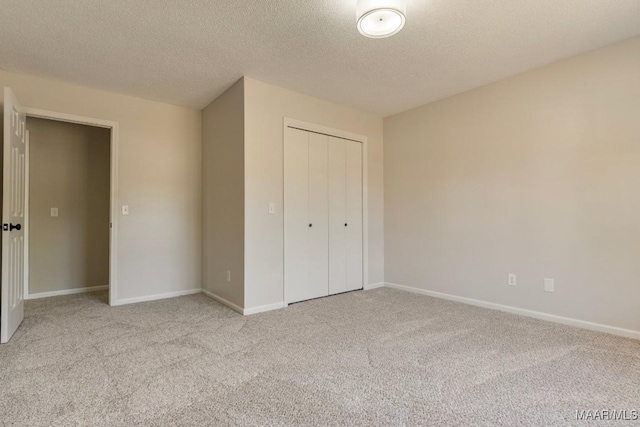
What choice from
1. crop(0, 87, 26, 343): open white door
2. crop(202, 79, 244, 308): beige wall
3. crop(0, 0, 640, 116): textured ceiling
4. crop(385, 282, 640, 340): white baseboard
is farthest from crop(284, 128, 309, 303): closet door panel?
crop(0, 87, 26, 343): open white door

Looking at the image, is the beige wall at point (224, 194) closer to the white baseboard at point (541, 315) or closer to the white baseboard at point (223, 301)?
the white baseboard at point (223, 301)

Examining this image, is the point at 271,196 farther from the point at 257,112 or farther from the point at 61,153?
the point at 61,153

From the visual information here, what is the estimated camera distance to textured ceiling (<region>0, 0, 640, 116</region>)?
7.16ft

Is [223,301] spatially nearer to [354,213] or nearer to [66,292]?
[354,213]

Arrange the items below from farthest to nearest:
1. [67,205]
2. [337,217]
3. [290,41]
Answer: [67,205], [337,217], [290,41]

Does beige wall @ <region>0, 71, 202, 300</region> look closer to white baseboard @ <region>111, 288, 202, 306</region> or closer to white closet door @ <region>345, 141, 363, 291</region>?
white baseboard @ <region>111, 288, 202, 306</region>

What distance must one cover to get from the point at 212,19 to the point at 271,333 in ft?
7.88

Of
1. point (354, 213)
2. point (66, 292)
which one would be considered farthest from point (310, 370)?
point (66, 292)

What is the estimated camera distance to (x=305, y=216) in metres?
3.76

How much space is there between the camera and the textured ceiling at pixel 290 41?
2182 millimetres

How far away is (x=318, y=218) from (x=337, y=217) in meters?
0.31

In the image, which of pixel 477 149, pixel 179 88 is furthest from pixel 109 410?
pixel 477 149

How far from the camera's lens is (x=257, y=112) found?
337 centimetres

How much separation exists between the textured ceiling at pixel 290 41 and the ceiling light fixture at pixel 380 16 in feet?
0.63
